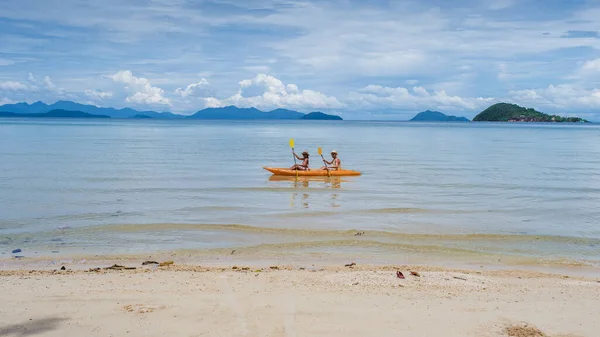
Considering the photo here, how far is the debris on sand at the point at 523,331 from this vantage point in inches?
277

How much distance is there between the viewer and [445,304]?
824 cm

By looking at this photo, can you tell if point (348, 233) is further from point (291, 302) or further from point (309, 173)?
point (309, 173)

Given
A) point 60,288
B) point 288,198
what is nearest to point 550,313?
point 60,288


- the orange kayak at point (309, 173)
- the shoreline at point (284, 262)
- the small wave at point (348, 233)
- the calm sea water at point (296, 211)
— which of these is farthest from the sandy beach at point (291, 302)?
the orange kayak at point (309, 173)

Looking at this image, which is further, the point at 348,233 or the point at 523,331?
the point at 348,233

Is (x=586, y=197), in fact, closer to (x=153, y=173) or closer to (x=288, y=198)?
(x=288, y=198)

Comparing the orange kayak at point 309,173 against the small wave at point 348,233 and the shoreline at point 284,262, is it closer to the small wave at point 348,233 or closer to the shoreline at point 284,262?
the small wave at point 348,233

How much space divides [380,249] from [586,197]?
13059 millimetres

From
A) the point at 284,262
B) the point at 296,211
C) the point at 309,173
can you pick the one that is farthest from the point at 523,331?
the point at 309,173

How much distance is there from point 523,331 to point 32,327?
21.6 ft

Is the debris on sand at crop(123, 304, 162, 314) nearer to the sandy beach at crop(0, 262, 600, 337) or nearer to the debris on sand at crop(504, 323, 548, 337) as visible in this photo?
the sandy beach at crop(0, 262, 600, 337)

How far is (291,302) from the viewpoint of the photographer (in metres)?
→ 8.18

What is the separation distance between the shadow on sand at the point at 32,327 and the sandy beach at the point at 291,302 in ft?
0.04

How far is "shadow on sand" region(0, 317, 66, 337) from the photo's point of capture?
6898 mm
